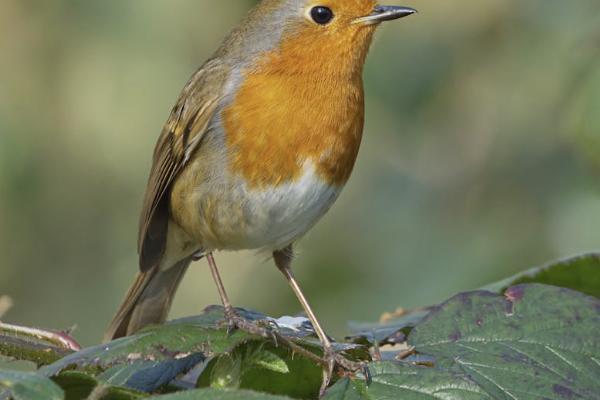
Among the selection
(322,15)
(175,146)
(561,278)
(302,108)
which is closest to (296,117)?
(302,108)

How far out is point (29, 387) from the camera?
4.73ft

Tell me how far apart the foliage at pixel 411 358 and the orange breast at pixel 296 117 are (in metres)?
1.10

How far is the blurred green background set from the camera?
4.46 meters

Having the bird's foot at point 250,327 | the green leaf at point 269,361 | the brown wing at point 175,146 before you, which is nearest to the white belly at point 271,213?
the brown wing at point 175,146

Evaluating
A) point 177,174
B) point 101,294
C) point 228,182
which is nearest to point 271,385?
point 228,182

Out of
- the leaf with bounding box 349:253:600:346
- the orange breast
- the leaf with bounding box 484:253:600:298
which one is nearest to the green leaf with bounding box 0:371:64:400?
the leaf with bounding box 349:253:600:346

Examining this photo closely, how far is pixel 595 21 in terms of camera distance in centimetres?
357

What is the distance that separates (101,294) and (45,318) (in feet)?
1.18

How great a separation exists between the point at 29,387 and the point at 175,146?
2.17 m

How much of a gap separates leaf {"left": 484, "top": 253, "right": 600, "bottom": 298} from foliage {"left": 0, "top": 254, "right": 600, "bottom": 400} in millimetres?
338

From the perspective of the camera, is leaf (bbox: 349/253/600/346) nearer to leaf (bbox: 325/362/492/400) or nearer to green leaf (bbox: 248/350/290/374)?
green leaf (bbox: 248/350/290/374)

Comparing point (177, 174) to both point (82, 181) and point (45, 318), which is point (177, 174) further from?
point (45, 318)

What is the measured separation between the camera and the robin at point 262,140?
3189 mm

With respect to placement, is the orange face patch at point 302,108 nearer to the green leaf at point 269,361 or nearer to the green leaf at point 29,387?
the green leaf at point 269,361
